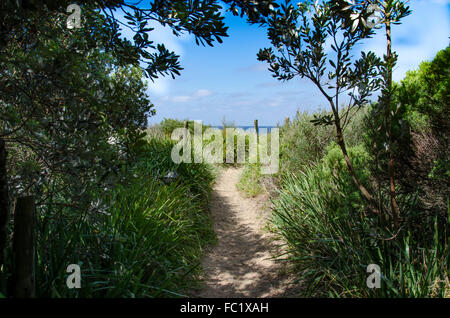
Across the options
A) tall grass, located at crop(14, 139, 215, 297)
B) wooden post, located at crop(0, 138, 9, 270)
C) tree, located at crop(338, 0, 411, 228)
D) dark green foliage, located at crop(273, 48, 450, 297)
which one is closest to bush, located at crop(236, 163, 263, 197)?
tall grass, located at crop(14, 139, 215, 297)

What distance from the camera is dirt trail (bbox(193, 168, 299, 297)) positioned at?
4.24 metres

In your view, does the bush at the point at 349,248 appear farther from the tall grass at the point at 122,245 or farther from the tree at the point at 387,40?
the tall grass at the point at 122,245

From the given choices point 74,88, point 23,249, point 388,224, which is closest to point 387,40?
point 388,224

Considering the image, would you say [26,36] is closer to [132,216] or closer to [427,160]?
[132,216]

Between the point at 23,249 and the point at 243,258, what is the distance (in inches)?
149

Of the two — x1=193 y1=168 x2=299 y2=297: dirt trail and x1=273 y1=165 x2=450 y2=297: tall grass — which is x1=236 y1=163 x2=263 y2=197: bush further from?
x1=273 y1=165 x2=450 y2=297: tall grass

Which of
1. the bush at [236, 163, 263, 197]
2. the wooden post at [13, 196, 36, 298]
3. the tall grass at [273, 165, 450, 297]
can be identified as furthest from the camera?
the bush at [236, 163, 263, 197]

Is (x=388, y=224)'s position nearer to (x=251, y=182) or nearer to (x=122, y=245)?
(x=122, y=245)

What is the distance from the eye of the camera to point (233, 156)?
1377cm

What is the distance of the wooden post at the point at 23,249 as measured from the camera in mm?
2115

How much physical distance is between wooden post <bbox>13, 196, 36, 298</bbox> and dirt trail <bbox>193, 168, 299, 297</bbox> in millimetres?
2335

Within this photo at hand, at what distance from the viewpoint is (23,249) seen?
214 centimetres

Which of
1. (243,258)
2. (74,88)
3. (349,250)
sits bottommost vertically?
(243,258)

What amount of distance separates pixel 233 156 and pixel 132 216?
32.3 feet
